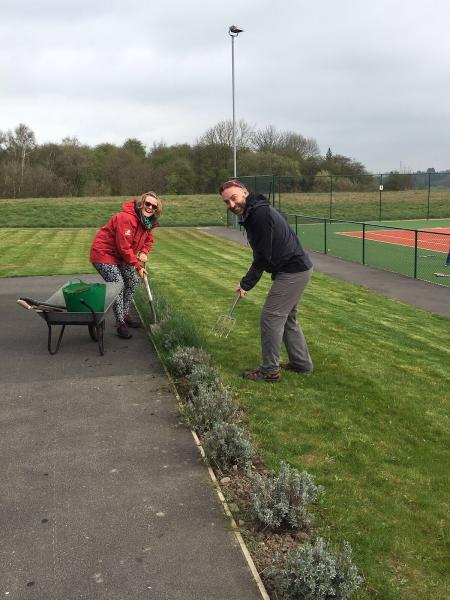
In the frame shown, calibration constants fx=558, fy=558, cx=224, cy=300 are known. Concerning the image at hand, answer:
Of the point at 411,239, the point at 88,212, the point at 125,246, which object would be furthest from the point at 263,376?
the point at 88,212

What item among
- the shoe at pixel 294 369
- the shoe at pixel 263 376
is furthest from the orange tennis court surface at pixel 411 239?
the shoe at pixel 263 376

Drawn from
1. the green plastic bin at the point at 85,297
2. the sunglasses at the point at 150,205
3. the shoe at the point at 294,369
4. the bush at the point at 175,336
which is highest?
the sunglasses at the point at 150,205

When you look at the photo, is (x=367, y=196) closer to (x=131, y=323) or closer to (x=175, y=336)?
(x=131, y=323)

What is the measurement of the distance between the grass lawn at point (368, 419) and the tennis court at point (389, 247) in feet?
14.9

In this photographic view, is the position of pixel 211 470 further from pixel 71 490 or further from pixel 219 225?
pixel 219 225

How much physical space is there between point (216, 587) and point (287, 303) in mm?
2896

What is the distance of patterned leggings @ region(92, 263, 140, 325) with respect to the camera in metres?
6.87

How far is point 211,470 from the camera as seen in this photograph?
12.4 feet

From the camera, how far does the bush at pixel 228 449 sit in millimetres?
3775

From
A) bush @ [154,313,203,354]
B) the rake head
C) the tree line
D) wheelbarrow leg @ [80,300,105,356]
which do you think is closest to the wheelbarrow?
wheelbarrow leg @ [80,300,105,356]

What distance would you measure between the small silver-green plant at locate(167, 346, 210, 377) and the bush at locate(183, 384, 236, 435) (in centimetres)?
78

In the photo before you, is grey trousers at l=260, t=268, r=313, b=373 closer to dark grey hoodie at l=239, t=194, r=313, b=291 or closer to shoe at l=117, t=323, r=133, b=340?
dark grey hoodie at l=239, t=194, r=313, b=291

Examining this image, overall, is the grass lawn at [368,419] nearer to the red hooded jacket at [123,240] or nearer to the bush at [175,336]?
the bush at [175,336]

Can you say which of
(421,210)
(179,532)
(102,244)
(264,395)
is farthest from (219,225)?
(179,532)
